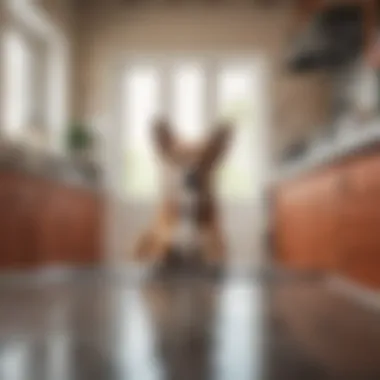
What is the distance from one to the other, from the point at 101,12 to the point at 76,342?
6.80 meters

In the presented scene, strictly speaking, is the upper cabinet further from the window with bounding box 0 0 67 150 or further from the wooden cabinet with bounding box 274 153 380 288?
the window with bounding box 0 0 67 150

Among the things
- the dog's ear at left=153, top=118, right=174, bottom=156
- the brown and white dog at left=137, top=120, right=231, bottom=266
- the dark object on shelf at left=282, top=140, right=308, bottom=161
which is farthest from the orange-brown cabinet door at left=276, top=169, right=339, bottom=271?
the dog's ear at left=153, top=118, right=174, bottom=156

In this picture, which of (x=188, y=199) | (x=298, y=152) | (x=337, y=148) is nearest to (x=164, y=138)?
(x=188, y=199)

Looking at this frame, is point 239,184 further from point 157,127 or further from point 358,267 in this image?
point 358,267

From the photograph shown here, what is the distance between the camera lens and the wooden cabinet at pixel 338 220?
313 cm

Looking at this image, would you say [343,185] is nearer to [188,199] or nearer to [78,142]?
[188,199]

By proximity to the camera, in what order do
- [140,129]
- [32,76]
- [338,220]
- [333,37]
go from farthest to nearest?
[140,129] < [32,76] < [333,37] < [338,220]

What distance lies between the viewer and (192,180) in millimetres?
6020

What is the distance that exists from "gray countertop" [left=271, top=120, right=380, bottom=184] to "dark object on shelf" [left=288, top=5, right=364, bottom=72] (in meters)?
0.71

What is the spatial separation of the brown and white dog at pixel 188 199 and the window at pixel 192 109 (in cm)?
199

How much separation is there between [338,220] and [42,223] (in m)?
2.11

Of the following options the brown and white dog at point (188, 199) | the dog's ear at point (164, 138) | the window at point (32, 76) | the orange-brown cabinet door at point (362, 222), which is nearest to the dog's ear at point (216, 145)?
the brown and white dog at point (188, 199)

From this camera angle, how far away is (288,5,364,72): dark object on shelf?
5230 mm

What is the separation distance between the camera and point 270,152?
803 centimetres
